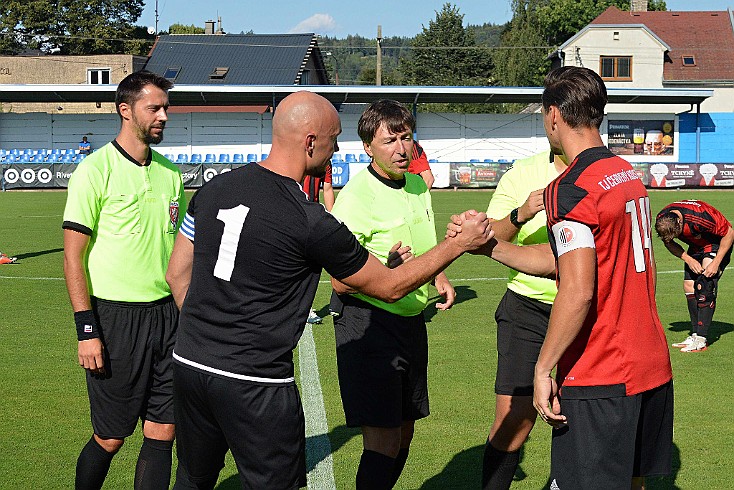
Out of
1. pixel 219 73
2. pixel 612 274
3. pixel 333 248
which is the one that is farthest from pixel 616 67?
pixel 333 248

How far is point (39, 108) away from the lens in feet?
178

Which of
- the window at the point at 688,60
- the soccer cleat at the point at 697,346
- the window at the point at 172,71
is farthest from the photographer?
the window at the point at 688,60

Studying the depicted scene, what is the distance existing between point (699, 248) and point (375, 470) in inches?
236

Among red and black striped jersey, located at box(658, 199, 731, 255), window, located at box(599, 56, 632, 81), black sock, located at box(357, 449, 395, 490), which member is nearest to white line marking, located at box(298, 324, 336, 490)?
black sock, located at box(357, 449, 395, 490)

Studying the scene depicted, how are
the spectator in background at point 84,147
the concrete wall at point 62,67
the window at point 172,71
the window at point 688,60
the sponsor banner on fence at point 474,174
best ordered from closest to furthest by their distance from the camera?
the sponsor banner on fence at point 474,174 < the spectator in background at point 84,147 < the window at point 172,71 < the window at point 688,60 < the concrete wall at point 62,67

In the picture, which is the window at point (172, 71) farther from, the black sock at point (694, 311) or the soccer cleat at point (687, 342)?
the soccer cleat at point (687, 342)

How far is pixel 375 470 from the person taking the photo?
4.54 m

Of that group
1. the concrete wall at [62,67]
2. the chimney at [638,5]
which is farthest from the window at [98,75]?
the chimney at [638,5]

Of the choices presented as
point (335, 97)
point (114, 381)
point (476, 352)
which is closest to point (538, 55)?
point (335, 97)

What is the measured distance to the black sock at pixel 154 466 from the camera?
460 centimetres

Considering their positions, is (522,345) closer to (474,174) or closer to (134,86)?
(134,86)

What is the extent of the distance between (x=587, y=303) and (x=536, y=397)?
436mm

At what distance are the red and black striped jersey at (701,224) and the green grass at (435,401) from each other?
116cm

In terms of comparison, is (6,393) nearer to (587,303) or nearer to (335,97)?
(587,303)
